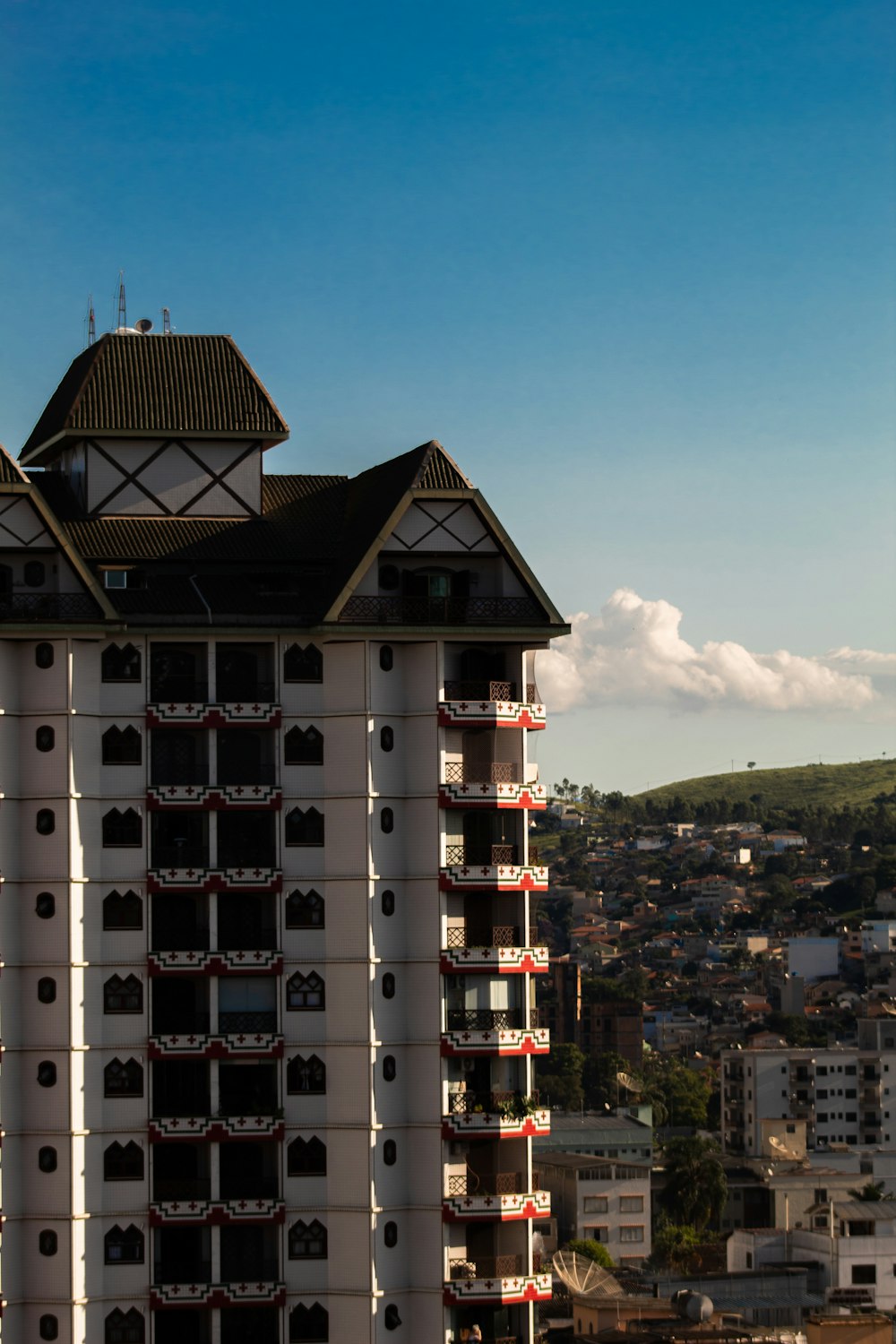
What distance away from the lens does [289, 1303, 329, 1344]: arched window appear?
8931 centimetres

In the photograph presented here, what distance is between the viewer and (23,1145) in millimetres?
88000

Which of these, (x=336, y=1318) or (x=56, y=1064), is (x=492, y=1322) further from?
(x=56, y=1064)

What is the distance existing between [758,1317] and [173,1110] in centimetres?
9036

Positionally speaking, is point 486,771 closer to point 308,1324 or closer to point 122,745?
point 122,745

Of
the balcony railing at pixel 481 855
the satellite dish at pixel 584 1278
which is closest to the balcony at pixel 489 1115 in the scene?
the balcony railing at pixel 481 855

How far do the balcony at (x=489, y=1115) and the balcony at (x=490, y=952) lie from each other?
4.73 m

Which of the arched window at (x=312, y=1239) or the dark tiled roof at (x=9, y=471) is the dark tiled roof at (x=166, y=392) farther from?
the arched window at (x=312, y=1239)

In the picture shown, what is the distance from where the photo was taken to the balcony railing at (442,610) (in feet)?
304

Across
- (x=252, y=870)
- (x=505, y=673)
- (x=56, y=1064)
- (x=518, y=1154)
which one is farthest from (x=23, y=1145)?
(x=505, y=673)

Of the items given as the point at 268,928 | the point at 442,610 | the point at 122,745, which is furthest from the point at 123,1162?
the point at 442,610

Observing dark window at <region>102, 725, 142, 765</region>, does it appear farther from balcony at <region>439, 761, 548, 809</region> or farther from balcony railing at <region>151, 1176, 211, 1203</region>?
balcony railing at <region>151, 1176, 211, 1203</region>

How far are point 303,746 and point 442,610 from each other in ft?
25.3

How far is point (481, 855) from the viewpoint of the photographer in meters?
93.4

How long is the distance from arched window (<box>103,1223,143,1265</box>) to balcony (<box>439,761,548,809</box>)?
19952 millimetres
